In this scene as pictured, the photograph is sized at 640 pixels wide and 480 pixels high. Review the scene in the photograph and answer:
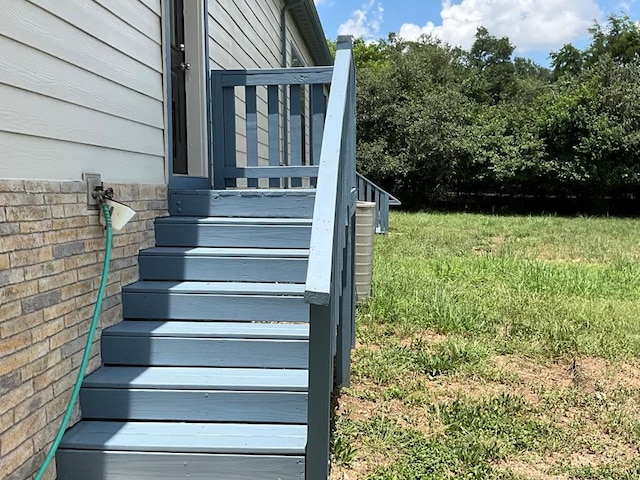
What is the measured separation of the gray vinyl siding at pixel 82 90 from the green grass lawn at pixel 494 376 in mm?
1860

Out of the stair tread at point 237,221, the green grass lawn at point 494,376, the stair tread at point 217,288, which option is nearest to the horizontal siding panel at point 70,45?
the stair tread at point 237,221

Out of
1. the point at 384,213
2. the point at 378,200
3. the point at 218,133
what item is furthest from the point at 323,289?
the point at 378,200

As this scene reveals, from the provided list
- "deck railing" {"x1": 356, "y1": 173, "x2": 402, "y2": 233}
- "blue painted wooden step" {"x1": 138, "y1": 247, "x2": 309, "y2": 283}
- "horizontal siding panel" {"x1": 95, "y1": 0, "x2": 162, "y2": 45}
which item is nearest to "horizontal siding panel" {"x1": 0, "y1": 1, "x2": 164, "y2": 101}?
"horizontal siding panel" {"x1": 95, "y1": 0, "x2": 162, "y2": 45}

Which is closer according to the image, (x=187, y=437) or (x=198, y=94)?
(x=187, y=437)

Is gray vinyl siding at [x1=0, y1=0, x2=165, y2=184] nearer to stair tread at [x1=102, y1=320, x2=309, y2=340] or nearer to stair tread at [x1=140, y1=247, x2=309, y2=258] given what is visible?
stair tread at [x1=140, y1=247, x2=309, y2=258]

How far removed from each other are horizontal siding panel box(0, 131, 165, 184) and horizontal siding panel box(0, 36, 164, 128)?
7.7 inches

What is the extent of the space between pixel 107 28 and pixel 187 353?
1642 millimetres

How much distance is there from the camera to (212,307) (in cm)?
285

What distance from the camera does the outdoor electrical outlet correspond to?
248cm

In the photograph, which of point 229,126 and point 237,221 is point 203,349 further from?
point 229,126

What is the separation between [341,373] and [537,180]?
15066mm

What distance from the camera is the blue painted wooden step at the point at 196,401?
244 cm

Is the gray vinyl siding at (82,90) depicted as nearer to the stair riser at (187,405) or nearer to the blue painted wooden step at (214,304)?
the blue painted wooden step at (214,304)

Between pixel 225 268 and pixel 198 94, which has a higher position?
pixel 198 94
